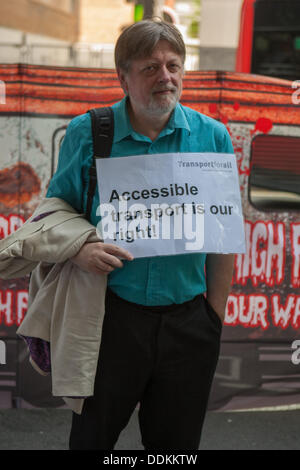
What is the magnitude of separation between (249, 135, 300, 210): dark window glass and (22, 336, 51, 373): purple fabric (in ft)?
5.92

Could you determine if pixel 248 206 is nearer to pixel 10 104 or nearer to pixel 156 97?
pixel 10 104

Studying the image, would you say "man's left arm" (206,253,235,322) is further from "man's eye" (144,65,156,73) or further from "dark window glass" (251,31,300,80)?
"dark window glass" (251,31,300,80)

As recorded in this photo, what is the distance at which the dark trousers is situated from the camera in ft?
7.00

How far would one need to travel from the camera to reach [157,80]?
2047 millimetres

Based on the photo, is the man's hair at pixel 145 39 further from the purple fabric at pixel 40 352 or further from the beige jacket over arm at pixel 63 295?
the purple fabric at pixel 40 352

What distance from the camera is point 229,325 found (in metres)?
3.71

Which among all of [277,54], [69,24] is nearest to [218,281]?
[277,54]

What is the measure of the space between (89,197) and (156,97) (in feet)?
1.34

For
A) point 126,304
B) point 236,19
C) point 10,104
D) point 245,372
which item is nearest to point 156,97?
point 126,304

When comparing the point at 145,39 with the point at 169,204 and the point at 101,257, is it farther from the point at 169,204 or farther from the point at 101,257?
the point at 101,257

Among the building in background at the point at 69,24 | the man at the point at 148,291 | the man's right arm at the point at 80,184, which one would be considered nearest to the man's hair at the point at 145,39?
the man at the point at 148,291

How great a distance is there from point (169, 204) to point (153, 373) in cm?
59

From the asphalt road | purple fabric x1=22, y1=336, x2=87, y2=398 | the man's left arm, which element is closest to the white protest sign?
the man's left arm
